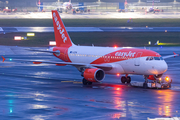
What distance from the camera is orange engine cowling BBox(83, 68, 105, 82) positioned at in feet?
117

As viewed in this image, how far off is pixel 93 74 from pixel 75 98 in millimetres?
6015

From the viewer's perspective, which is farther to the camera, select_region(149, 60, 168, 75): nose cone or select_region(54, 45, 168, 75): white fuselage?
select_region(54, 45, 168, 75): white fuselage

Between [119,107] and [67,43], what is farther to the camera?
[67,43]

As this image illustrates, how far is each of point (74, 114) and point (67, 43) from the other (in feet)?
69.6

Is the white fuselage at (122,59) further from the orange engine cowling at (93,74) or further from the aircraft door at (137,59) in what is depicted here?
the orange engine cowling at (93,74)

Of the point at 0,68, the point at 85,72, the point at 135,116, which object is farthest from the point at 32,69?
the point at 135,116

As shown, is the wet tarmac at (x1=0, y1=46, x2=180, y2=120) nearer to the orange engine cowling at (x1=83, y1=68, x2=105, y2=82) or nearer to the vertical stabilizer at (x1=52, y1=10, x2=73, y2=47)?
the orange engine cowling at (x1=83, y1=68, x2=105, y2=82)

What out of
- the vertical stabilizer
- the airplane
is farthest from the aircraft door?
the vertical stabilizer

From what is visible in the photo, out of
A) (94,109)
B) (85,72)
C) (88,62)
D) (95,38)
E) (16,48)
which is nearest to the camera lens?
(94,109)

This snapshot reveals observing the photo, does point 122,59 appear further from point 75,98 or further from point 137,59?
point 75,98

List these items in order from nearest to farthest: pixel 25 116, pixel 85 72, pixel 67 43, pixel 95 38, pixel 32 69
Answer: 1. pixel 25 116
2. pixel 85 72
3. pixel 67 43
4. pixel 32 69
5. pixel 95 38

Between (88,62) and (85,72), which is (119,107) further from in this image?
(88,62)

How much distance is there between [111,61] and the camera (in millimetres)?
38375

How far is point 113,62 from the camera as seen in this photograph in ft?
125
